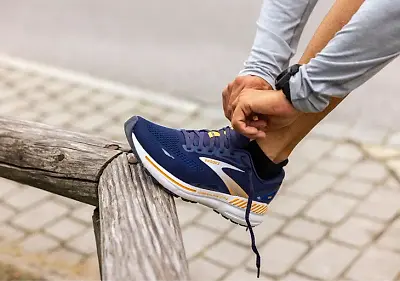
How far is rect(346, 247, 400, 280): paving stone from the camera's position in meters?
2.12

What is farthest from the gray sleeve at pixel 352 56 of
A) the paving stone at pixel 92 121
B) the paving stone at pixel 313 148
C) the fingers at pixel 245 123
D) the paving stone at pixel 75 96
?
the paving stone at pixel 75 96

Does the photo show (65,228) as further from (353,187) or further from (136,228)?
(136,228)

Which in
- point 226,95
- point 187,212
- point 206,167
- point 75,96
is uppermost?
point 226,95

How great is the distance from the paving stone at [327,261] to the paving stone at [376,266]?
0.12 ft

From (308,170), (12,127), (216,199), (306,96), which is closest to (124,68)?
(308,170)

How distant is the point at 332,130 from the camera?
3.00 m

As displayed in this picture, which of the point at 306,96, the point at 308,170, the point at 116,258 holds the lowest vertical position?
the point at 308,170

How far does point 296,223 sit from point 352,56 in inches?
54.2

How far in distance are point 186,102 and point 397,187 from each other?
1226 millimetres

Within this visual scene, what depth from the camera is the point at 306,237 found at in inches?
91.0

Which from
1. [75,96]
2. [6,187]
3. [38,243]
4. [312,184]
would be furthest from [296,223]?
[75,96]

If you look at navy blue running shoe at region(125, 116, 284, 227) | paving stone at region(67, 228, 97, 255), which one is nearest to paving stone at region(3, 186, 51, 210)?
paving stone at region(67, 228, 97, 255)

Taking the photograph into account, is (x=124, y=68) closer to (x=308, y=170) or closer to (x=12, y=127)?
(x=308, y=170)

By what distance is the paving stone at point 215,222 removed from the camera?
2.38 meters
